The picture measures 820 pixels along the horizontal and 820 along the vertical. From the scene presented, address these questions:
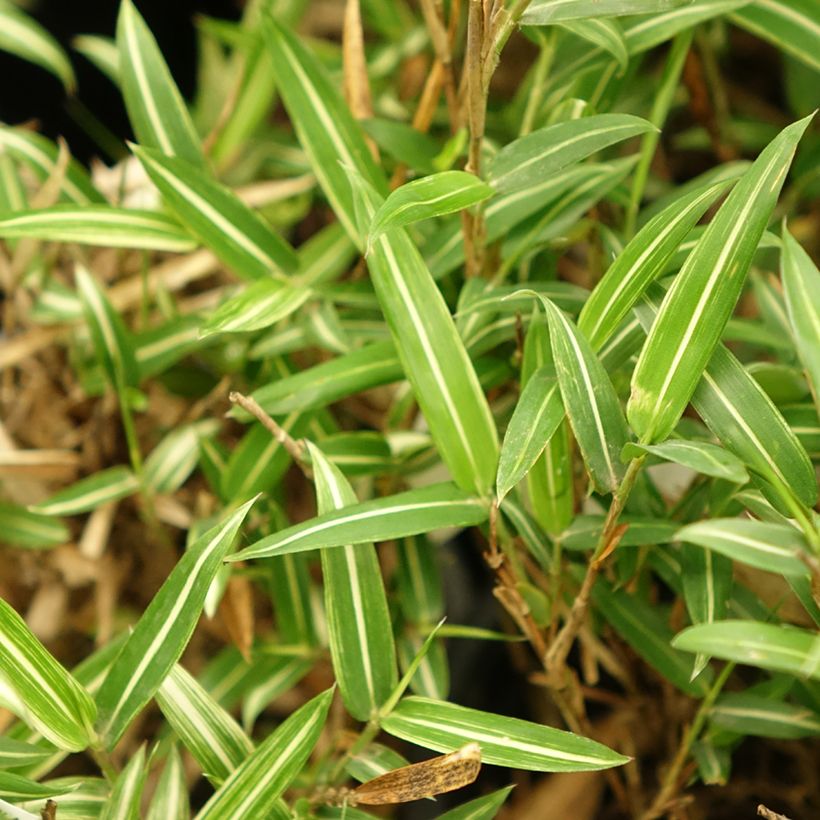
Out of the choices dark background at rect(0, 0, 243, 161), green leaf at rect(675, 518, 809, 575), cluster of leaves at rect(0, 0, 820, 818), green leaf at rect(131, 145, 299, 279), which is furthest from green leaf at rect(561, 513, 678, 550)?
dark background at rect(0, 0, 243, 161)

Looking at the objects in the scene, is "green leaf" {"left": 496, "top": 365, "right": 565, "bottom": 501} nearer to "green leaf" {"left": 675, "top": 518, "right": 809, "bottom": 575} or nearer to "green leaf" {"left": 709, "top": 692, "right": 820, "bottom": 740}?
"green leaf" {"left": 675, "top": 518, "right": 809, "bottom": 575}

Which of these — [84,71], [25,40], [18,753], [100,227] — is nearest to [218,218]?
[100,227]

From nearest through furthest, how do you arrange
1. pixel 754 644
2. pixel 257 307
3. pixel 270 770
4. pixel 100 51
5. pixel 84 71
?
pixel 754 644 → pixel 270 770 → pixel 257 307 → pixel 100 51 → pixel 84 71

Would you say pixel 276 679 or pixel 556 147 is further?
pixel 276 679

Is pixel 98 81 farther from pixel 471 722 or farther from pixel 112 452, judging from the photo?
pixel 471 722

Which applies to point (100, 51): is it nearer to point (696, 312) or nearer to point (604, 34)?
point (604, 34)

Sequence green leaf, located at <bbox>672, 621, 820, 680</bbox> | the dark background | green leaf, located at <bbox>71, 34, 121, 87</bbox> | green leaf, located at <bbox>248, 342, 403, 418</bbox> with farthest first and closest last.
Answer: the dark background → green leaf, located at <bbox>71, 34, 121, 87</bbox> → green leaf, located at <bbox>248, 342, 403, 418</bbox> → green leaf, located at <bbox>672, 621, 820, 680</bbox>
